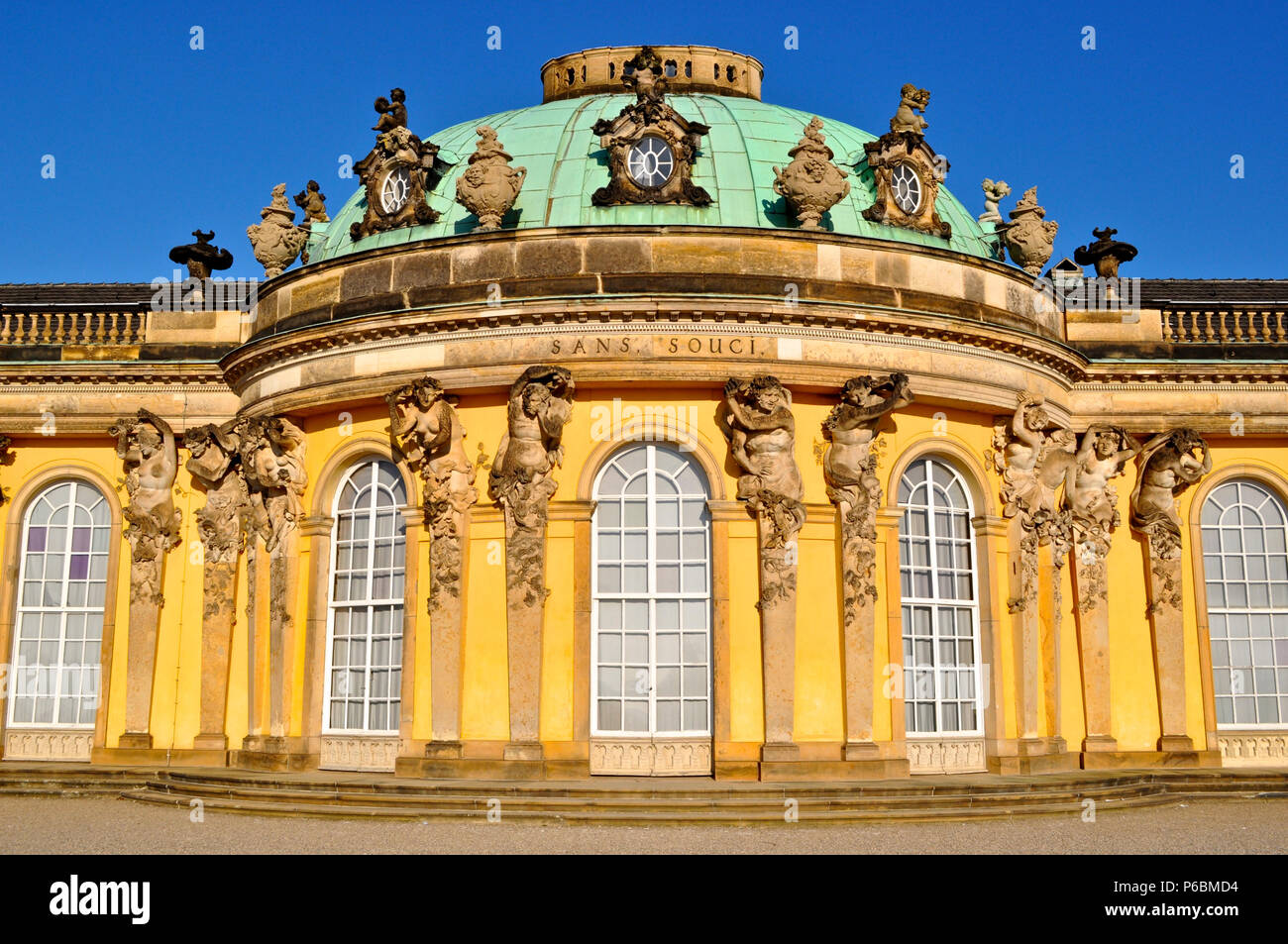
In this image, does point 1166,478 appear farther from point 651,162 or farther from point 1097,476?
point 651,162

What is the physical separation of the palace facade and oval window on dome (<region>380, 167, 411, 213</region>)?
62 millimetres

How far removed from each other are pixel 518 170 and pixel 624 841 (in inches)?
425

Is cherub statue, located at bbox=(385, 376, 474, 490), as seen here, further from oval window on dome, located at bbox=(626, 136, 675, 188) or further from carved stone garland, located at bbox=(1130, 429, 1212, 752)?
carved stone garland, located at bbox=(1130, 429, 1212, 752)

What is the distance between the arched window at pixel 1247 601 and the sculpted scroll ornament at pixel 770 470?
896 centimetres

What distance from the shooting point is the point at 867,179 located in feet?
76.2

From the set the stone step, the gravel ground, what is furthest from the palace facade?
the gravel ground

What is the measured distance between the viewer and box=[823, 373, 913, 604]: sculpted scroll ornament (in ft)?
66.1

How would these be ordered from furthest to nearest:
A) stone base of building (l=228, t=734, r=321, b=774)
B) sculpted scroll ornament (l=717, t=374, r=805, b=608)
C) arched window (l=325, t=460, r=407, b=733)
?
stone base of building (l=228, t=734, r=321, b=774) < arched window (l=325, t=460, r=407, b=733) < sculpted scroll ornament (l=717, t=374, r=805, b=608)

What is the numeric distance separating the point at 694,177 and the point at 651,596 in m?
6.61

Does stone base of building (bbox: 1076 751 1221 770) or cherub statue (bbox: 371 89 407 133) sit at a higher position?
cherub statue (bbox: 371 89 407 133)

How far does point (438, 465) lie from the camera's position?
67.4ft

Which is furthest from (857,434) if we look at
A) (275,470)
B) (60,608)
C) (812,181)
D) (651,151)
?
(60,608)
